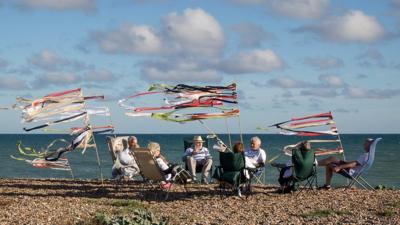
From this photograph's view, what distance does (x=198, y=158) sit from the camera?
35.8ft

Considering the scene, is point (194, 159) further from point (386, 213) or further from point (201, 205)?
point (386, 213)

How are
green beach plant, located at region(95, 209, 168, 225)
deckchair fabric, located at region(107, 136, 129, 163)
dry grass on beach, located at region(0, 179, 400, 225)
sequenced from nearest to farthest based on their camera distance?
green beach plant, located at region(95, 209, 168, 225), dry grass on beach, located at region(0, 179, 400, 225), deckchair fabric, located at region(107, 136, 129, 163)

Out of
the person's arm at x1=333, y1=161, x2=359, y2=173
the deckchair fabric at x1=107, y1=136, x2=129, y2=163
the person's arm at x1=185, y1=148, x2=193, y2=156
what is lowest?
the person's arm at x1=333, y1=161, x2=359, y2=173

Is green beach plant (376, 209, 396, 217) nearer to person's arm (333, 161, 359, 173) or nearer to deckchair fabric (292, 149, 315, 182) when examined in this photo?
deckchair fabric (292, 149, 315, 182)

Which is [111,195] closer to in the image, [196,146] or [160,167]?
[160,167]

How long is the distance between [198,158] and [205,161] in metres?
0.16

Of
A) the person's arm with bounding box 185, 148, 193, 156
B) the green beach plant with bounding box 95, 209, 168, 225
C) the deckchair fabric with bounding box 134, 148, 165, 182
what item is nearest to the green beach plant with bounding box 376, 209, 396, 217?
the green beach plant with bounding box 95, 209, 168, 225

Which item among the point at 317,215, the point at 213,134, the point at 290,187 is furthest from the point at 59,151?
the point at 317,215

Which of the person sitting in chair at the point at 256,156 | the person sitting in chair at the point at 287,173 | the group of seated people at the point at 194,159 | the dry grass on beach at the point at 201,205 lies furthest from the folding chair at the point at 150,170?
the person sitting in chair at the point at 287,173

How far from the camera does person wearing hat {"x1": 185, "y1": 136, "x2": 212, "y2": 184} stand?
1063cm

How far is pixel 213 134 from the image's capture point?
10.5 metres

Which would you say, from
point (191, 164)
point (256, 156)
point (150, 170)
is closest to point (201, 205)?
point (150, 170)

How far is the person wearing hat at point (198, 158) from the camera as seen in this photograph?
10633 millimetres

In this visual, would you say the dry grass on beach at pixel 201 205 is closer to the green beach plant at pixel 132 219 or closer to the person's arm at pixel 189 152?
the green beach plant at pixel 132 219
